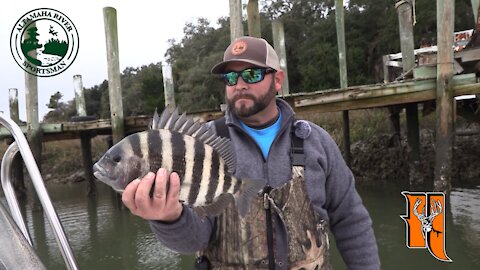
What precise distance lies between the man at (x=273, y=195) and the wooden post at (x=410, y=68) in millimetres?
8019

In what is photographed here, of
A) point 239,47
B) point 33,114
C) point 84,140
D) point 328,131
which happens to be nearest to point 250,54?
point 239,47

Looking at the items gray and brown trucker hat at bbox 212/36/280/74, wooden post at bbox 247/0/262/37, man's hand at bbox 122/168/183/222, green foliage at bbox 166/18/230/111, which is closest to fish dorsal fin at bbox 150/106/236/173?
man's hand at bbox 122/168/183/222

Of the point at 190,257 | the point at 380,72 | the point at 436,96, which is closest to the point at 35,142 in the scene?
the point at 190,257

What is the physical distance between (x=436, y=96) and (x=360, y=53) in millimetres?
19987

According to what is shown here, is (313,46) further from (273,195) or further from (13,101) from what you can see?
(273,195)

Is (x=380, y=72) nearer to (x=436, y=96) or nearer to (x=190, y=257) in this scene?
(x=436, y=96)

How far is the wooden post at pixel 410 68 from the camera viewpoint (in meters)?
9.31

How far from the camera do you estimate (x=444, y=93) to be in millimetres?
7852

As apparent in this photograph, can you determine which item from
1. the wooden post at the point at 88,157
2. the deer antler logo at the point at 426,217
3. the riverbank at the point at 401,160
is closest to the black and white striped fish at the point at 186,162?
the deer antler logo at the point at 426,217

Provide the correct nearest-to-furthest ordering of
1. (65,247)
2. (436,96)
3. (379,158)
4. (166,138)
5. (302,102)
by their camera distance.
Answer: (166,138)
(65,247)
(436,96)
(302,102)
(379,158)

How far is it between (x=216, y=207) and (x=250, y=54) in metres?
0.69

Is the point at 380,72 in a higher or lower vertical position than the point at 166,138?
higher

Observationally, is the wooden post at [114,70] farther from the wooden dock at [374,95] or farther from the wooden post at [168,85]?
the wooden dock at [374,95]

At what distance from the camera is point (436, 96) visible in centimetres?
805
